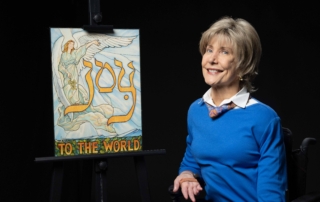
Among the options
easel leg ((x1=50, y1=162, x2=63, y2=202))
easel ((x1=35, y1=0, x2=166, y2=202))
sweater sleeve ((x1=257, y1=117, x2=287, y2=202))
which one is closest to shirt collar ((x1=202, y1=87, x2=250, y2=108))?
sweater sleeve ((x1=257, y1=117, x2=287, y2=202))

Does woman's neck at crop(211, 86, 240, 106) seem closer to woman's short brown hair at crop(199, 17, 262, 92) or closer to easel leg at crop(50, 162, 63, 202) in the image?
woman's short brown hair at crop(199, 17, 262, 92)

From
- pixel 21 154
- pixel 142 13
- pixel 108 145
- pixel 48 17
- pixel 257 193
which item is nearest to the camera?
pixel 257 193

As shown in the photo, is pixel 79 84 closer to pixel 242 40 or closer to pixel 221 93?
pixel 221 93

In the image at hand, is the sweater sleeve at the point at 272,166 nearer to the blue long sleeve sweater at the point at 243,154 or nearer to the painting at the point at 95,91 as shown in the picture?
the blue long sleeve sweater at the point at 243,154

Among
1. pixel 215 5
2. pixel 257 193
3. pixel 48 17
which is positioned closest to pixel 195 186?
pixel 257 193

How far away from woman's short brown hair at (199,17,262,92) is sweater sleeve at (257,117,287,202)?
222mm

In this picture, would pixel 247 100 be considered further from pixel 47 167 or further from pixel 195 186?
pixel 47 167

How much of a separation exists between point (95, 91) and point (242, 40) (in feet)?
2.63

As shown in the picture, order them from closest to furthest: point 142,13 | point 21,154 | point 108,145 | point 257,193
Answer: point 257,193
point 108,145
point 21,154
point 142,13

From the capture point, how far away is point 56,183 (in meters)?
Result: 2.57

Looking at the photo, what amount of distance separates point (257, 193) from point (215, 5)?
230 centimetres

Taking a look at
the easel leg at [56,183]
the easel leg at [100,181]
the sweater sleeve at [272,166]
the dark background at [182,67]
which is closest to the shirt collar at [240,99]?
the sweater sleeve at [272,166]

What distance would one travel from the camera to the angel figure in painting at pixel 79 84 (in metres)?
2.61

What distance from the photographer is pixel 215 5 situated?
4188 mm
